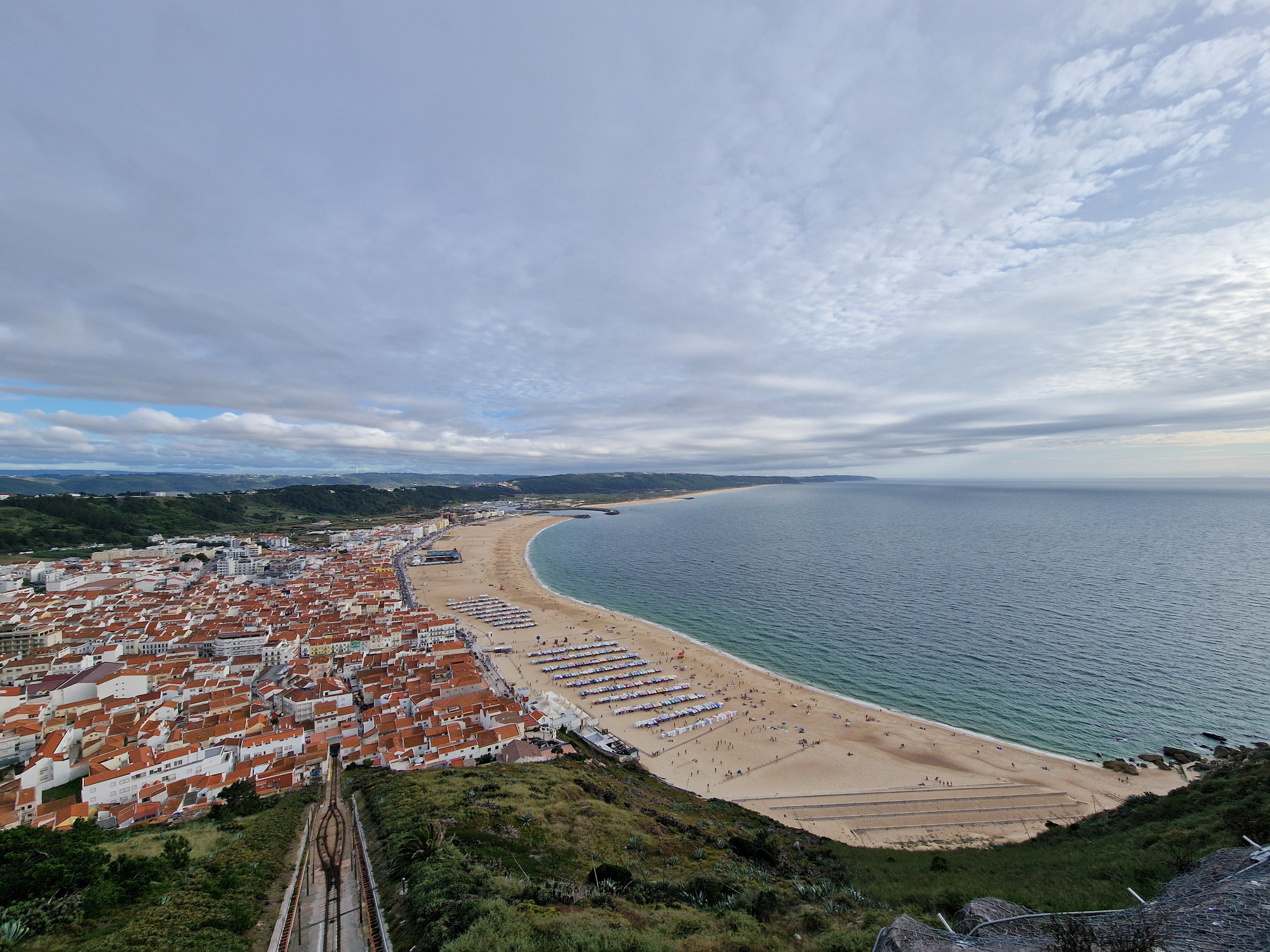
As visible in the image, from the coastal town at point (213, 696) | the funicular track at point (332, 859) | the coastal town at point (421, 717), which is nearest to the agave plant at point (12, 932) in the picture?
the funicular track at point (332, 859)

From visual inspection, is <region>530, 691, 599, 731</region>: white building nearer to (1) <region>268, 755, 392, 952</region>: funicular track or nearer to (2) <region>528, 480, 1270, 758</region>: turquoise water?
(1) <region>268, 755, 392, 952</region>: funicular track

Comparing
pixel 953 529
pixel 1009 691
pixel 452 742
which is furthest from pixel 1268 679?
pixel 953 529

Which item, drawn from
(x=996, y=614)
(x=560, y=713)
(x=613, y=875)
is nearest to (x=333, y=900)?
(x=613, y=875)

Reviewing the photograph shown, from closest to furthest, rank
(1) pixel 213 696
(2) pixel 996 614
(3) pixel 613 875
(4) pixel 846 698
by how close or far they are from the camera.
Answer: (3) pixel 613 875 < (1) pixel 213 696 < (4) pixel 846 698 < (2) pixel 996 614

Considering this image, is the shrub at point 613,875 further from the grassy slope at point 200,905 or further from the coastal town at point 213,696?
the coastal town at point 213,696

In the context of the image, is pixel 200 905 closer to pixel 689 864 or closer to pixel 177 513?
pixel 689 864

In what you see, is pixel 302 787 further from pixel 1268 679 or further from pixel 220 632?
pixel 1268 679
